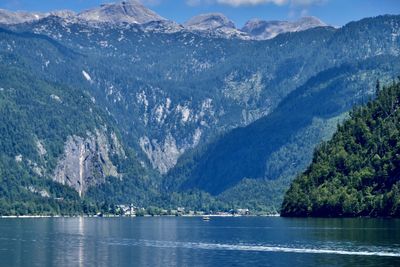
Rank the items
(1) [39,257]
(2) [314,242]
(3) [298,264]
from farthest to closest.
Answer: (2) [314,242] → (1) [39,257] → (3) [298,264]

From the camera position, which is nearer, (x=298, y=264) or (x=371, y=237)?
(x=298, y=264)

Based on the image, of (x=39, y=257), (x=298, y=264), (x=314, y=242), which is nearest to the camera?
(x=298, y=264)

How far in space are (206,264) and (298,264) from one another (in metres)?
11.4

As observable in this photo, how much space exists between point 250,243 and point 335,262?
43919 millimetres

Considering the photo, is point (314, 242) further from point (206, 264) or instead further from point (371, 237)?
point (206, 264)

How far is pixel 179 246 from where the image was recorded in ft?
632

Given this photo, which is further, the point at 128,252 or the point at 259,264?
the point at 128,252

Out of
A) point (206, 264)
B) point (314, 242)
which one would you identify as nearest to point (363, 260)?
point (206, 264)

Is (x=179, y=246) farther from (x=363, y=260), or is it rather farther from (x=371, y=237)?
(x=363, y=260)

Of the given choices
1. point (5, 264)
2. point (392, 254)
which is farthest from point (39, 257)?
point (392, 254)

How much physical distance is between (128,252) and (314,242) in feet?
100

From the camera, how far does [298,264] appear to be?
15338 centimetres

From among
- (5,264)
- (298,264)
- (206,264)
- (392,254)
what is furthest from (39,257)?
(392,254)

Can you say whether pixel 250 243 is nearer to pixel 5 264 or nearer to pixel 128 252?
pixel 128 252
